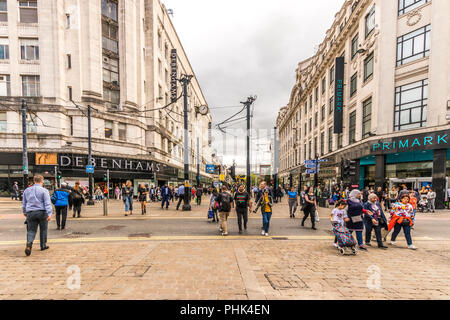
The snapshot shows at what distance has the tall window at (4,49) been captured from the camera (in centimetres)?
1979

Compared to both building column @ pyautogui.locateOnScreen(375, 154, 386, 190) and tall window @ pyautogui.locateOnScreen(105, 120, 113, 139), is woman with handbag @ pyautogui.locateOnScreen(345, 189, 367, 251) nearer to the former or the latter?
building column @ pyautogui.locateOnScreen(375, 154, 386, 190)

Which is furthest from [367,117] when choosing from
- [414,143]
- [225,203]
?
[225,203]

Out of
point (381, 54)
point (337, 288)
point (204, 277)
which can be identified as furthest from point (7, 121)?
point (381, 54)

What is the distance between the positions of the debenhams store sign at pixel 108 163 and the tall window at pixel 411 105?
26.0 m

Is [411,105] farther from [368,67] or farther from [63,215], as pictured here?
[63,215]

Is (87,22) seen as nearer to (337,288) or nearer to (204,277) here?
(204,277)

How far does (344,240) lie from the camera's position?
5.05 m

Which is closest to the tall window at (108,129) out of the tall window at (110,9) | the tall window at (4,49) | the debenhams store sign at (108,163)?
the debenhams store sign at (108,163)

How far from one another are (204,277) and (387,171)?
22.3 m

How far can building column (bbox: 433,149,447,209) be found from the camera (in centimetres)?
1505

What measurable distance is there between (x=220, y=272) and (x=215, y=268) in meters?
0.21

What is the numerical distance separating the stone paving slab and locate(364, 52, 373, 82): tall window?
1964cm

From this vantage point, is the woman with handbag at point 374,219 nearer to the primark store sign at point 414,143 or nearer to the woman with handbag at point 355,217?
the woman with handbag at point 355,217

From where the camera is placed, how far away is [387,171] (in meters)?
19.1
